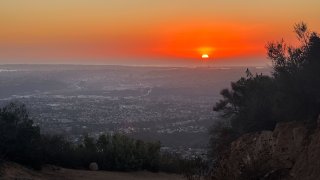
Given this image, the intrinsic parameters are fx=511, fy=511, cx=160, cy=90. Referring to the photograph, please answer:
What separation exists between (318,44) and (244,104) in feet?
23.6

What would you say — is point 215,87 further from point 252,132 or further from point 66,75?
point 252,132

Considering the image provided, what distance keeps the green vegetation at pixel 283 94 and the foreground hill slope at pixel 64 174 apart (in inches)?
147

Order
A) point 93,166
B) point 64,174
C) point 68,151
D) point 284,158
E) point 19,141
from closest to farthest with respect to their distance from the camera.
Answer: point 284,158, point 64,174, point 19,141, point 93,166, point 68,151

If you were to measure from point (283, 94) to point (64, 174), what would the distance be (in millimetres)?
10223

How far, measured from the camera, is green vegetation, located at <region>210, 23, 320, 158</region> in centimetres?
1597

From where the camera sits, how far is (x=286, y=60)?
19.7 m

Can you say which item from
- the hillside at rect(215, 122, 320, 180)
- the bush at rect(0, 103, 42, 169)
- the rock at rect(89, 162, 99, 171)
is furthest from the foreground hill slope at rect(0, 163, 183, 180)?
the hillside at rect(215, 122, 320, 180)

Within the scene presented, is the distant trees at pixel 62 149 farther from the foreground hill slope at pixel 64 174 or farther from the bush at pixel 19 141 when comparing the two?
the foreground hill slope at pixel 64 174

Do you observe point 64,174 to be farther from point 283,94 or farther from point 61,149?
point 283,94

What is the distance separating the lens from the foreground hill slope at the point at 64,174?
19616 mm

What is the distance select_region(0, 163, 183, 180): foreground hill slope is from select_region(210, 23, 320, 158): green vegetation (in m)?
3.73

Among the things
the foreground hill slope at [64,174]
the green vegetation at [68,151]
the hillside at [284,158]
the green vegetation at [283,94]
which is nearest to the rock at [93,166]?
the green vegetation at [68,151]

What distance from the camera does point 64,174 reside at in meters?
22.1

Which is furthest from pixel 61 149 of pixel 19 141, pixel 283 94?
pixel 283 94
